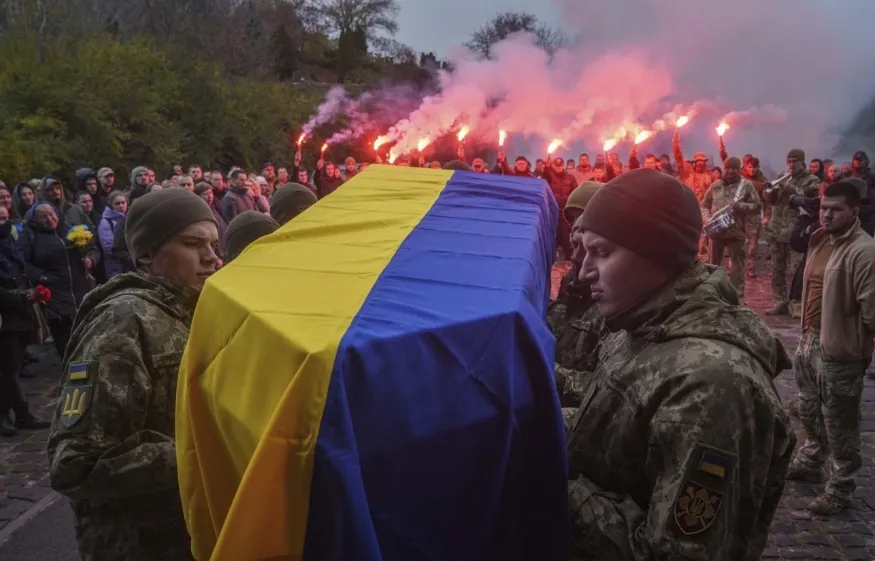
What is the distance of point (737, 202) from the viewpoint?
32.6 feet

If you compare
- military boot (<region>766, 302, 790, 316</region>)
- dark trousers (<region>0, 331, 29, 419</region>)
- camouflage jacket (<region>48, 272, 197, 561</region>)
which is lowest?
dark trousers (<region>0, 331, 29, 419</region>)

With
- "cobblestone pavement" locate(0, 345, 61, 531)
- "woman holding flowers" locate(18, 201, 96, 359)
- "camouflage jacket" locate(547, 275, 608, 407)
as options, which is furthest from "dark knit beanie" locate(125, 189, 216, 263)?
"woman holding flowers" locate(18, 201, 96, 359)

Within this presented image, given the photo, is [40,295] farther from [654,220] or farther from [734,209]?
[734,209]

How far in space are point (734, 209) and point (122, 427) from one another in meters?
9.34

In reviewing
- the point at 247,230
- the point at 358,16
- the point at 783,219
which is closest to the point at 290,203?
the point at 247,230

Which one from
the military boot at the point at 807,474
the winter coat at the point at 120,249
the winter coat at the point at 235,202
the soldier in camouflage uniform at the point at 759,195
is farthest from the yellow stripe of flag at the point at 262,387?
the soldier in camouflage uniform at the point at 759,195

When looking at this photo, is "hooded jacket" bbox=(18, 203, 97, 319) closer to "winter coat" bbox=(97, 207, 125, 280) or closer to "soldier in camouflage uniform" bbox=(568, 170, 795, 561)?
"winter coat" bbox=(97, 207, 125, 280)

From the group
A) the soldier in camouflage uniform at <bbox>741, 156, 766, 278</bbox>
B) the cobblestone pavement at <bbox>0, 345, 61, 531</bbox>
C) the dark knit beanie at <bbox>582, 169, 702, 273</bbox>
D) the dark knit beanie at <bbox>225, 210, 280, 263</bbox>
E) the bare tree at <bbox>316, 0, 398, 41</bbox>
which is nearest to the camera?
the dark knit beanie at <bbox>582, 169, 702, 273</bbox>

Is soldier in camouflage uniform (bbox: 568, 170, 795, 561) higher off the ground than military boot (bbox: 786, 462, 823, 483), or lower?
higher

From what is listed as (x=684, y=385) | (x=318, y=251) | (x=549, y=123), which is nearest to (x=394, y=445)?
(x=684, y=385)

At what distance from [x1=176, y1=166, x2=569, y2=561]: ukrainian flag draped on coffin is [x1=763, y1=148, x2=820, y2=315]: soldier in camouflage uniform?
8.63 m

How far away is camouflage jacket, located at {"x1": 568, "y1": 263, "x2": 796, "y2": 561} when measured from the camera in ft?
5.24

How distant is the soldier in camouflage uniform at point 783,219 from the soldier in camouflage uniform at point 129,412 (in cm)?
874

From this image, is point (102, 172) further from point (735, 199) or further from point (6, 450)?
point (735, 199)
